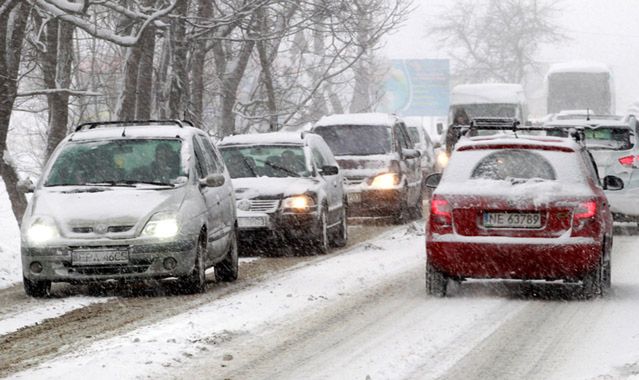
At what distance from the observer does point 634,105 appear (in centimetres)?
11506

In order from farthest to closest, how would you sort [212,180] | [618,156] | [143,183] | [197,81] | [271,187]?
[197,81]
[618,156]
[271,187]
[212,180]
[143,183]

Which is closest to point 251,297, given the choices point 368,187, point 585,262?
point 585,262

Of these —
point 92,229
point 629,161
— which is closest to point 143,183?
point 92,229

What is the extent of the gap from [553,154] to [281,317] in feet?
10.2

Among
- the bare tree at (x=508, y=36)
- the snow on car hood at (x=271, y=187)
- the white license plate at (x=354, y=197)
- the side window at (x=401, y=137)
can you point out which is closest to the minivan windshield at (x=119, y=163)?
the snow on car hood at (x=271, y=187)

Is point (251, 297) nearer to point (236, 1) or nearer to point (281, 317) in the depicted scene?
point (281, 317)

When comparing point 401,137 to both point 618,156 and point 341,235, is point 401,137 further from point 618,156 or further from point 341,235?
point 341,235

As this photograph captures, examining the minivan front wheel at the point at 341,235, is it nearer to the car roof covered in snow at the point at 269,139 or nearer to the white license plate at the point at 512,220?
the car roof covered in snow at the point at 269,139

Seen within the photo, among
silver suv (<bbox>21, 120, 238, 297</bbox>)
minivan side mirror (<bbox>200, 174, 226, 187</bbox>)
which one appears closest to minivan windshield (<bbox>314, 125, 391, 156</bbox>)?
silver suv (<bbox>21, 120, 238, 297</bbox>)

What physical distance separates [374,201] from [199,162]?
30.6 ft

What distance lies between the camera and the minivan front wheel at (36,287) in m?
12.5

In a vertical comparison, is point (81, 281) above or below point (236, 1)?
below

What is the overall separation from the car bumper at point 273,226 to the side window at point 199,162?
127 inches

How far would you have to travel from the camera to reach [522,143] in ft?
40.9
